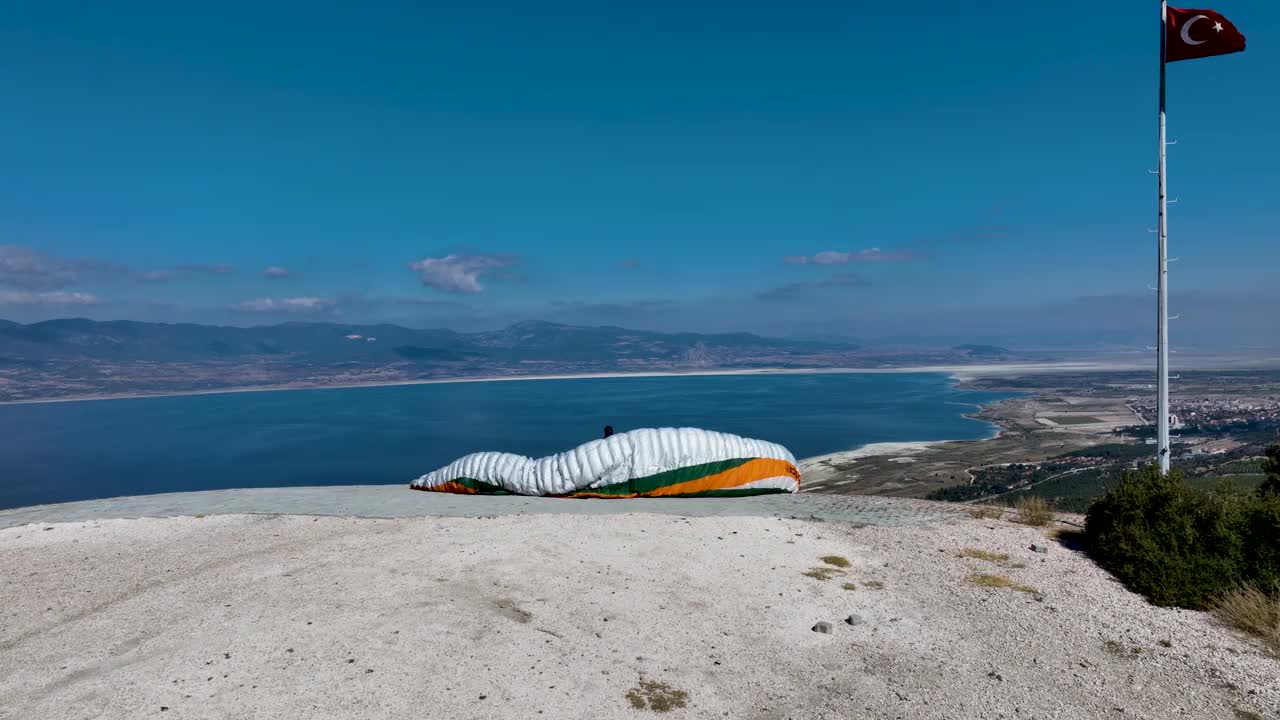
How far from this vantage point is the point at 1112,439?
61.3m

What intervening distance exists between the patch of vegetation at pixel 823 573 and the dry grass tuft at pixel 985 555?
7.40 ft

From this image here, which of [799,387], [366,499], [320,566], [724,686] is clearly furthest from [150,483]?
[799,387]

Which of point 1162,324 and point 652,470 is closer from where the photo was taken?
point 1162,324

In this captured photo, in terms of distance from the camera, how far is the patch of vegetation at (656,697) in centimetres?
575

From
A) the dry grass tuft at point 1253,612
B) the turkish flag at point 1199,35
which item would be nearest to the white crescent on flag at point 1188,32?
the turkish flag at point 1199,35

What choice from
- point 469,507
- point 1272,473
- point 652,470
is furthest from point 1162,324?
point 469,507

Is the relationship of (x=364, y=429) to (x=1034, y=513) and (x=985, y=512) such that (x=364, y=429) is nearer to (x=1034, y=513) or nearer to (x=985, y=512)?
(x=985, y=512)

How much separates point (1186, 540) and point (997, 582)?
2729mm

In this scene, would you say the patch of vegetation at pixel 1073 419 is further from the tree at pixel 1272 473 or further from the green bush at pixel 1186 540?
the green bush at pixel 1186 540

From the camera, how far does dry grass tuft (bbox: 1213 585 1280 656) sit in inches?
282

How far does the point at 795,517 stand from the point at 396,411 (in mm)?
120911

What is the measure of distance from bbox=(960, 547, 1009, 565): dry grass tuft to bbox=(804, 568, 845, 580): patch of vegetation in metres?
2.25

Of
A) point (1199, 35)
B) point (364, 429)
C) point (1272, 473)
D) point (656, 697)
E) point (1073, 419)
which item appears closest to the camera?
point (656, 697)

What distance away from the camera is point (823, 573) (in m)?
9.24
